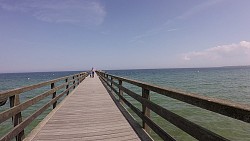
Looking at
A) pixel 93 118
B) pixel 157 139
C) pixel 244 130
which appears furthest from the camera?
pixel 244 130

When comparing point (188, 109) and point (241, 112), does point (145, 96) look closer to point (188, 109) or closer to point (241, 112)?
point (241, 112)

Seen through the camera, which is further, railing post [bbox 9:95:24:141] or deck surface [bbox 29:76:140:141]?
deck surface [bbox 29:76:140:141]

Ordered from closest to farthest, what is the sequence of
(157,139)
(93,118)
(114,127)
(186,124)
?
1. (186,124)
2. (114,127)
3. (93,118)
4. (157,139)

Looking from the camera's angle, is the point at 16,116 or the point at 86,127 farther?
the point at 86,127

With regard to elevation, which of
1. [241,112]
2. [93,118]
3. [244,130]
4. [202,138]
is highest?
[241,112]

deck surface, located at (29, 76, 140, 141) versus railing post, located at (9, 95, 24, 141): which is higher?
railing post, located at (9, 95, 24, 141)

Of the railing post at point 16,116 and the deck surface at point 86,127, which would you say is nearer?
the railing post at point 16,116

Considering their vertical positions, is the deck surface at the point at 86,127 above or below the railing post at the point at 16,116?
below

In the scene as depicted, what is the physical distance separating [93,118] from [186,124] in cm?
411

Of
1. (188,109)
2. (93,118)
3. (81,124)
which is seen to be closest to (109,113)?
(93,118)

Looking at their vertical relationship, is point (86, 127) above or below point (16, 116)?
below

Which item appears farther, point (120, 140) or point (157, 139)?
point (157, 139)

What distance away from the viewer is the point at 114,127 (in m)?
5.56

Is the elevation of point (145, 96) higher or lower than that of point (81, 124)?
higher
